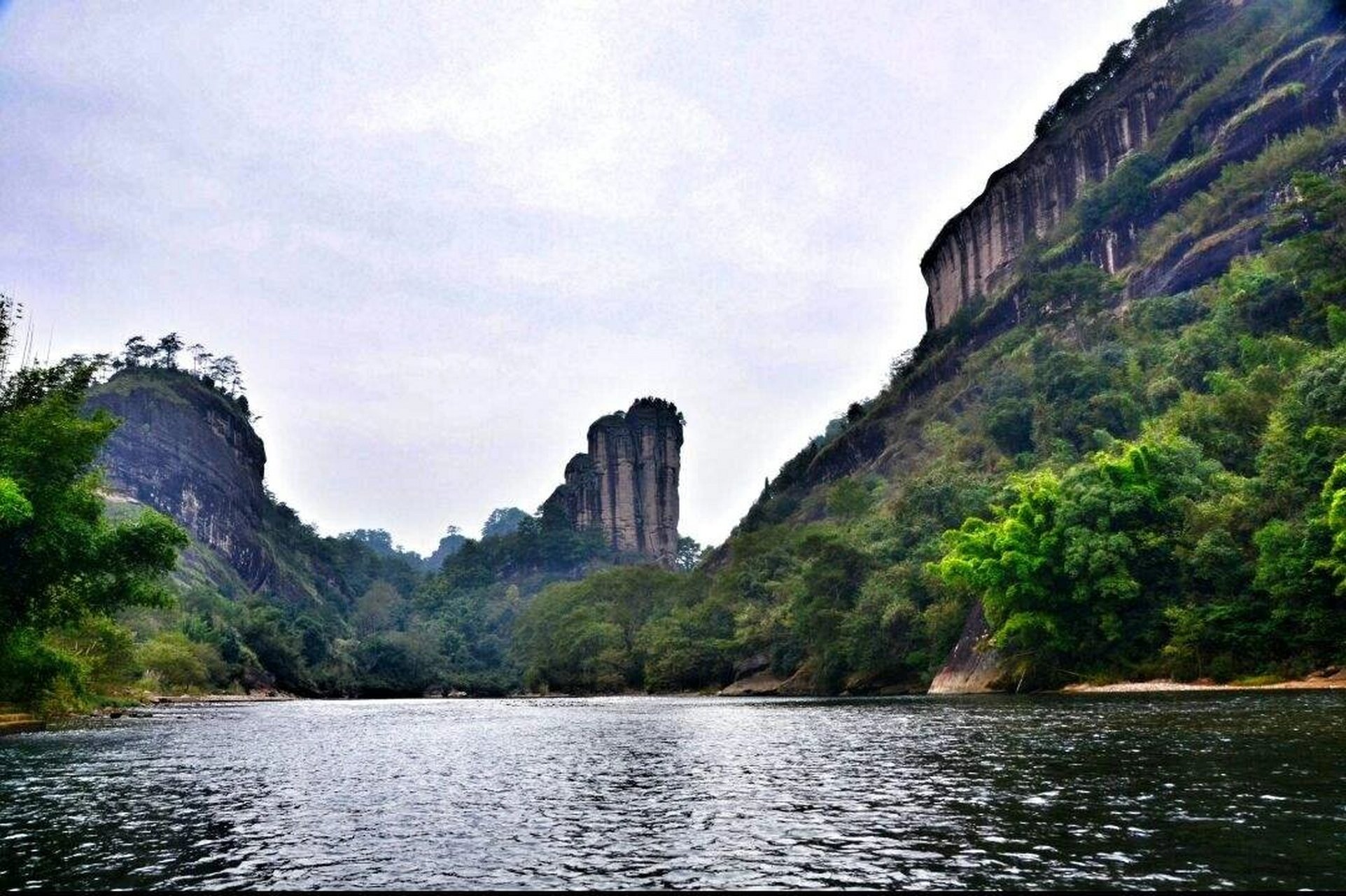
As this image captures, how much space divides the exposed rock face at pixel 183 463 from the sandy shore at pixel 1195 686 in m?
159

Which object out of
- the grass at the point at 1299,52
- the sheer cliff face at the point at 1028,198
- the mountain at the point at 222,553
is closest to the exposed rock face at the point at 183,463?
the mountain at the point at 222,553

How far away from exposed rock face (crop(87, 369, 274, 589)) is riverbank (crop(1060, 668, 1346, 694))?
522ft

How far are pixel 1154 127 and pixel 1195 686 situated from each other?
102 metres

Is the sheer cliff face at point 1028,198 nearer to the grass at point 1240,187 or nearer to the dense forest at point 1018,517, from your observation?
the dense forest at point 1018,517

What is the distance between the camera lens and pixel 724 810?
52.2ft

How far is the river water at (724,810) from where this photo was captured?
1114 centimetres

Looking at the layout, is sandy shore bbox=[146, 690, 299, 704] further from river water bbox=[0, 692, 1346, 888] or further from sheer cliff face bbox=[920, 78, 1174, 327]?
sheer cliff face bbox=[920, 78, 1174, 327]

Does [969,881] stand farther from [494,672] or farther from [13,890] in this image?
[494,672]

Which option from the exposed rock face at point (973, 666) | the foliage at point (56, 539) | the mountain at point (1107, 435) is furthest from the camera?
Answer: the exposed rock face at point (973, 666)

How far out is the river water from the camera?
11.1m

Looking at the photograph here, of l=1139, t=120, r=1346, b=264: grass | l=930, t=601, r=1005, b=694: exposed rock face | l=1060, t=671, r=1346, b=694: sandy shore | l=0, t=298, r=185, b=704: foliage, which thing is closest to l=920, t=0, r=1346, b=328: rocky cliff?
l=1139, t=120, r=1346, b=264: grass

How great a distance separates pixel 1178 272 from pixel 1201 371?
96.2ft

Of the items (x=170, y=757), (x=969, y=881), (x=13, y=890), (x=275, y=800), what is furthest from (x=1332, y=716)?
(x=170, y=757)

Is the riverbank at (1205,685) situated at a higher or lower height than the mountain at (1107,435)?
lower
